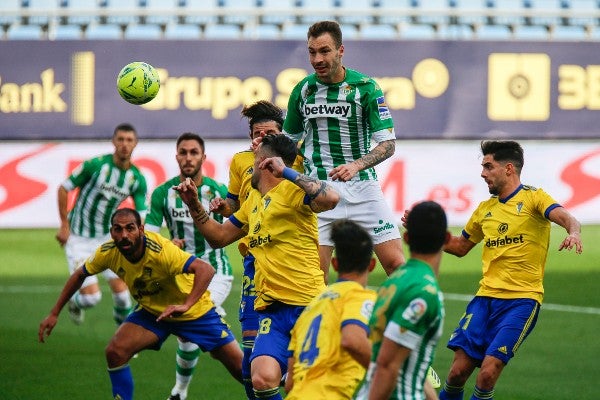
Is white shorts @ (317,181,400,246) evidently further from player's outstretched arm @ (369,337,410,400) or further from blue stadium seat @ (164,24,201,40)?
blue stadium seat @ (164,24,201,40)

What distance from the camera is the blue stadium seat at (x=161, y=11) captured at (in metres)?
23.6

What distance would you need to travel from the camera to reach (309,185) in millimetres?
6676

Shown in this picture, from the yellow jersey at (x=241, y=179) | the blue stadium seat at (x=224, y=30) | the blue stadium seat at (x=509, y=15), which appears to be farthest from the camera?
the blue stadium seat at (x=509, y=15)

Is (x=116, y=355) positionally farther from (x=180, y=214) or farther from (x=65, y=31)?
(x=65, y=31)

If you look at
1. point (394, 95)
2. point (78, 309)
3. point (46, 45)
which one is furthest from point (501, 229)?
point (46, 45)

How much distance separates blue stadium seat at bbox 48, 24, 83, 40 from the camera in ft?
75.8

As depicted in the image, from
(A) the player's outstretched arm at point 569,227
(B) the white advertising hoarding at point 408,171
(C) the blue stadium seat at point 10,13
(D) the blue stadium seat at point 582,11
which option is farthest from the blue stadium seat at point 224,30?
(A) the player's outstretched arm at point 569,227

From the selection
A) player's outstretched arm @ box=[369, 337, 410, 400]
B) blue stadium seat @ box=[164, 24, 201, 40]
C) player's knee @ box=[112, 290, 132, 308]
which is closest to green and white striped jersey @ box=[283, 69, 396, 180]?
player's outstretched arm @ box=[369, 337, 410, 400]

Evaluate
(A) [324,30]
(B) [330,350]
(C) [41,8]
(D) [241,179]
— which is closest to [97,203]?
(D) [241,179]

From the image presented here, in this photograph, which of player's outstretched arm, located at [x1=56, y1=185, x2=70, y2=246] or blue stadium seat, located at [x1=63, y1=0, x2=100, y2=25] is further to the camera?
blue stadium seat, located at [x1=63, y1=0, x2=100, y2=25]

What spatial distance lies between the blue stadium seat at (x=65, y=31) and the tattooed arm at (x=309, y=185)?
Result: 55.6ft

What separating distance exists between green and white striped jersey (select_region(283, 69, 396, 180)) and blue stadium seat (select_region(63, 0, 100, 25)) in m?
16.5

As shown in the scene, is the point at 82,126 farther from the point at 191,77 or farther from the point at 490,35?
the point at 490,35

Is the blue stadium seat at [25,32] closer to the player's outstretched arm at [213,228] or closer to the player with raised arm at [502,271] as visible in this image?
the player's outstretched arm at [213,228]
